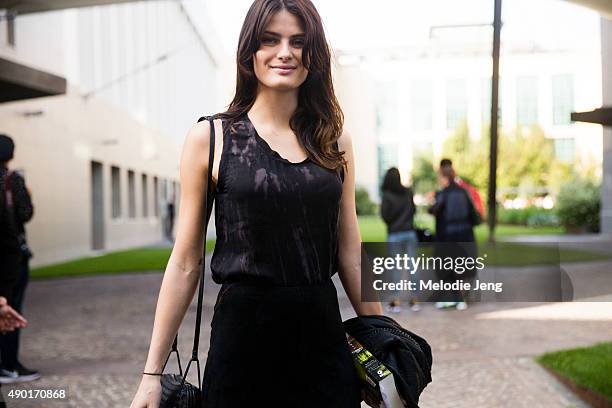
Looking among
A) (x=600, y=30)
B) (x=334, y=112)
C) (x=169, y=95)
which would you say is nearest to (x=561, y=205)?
(x=169, y=95)

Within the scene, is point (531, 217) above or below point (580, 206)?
below

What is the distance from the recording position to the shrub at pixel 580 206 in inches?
941

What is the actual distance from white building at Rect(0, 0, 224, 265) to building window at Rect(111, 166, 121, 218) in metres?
0.03

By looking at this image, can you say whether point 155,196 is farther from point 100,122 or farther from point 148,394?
point 148,394

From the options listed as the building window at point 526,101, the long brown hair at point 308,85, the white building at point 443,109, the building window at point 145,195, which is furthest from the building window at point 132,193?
the long brown hair at point 308,85

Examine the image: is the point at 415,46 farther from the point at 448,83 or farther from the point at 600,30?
the point at 448,83

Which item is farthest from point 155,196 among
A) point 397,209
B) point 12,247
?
point 12,247

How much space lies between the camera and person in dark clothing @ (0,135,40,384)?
15.1ft

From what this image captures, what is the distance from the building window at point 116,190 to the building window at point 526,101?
22.6 m

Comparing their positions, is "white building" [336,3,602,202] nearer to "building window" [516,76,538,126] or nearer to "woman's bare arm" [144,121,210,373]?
"building window" [516,76,538,126]

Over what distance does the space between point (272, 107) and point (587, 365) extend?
14.0 ft

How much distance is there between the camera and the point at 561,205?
2459 centimetres

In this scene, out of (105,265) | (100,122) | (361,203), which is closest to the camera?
(361,203)

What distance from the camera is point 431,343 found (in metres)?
6.58
